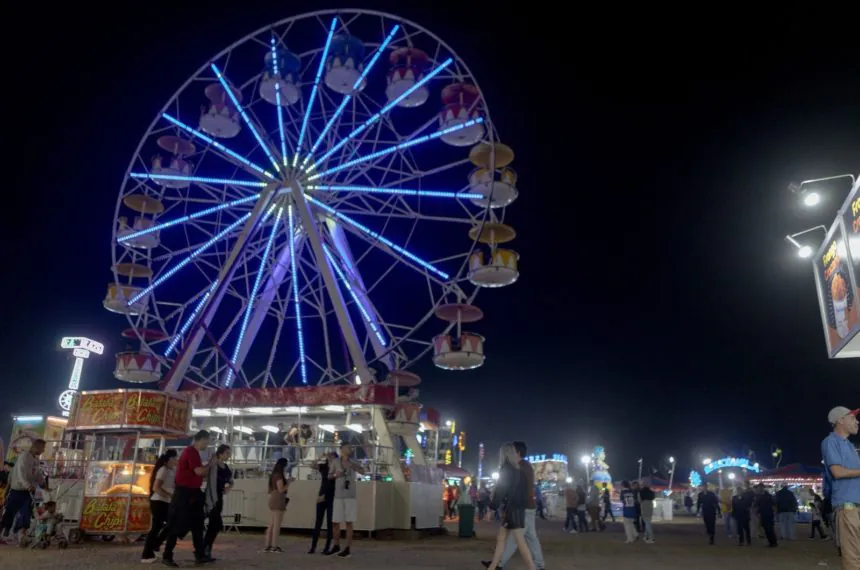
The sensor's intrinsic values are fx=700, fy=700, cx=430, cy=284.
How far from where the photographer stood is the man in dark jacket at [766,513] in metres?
15.5

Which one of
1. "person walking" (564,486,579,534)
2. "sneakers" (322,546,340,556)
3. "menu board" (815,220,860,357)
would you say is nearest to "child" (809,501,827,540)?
"person walking" (564,486,579,534)

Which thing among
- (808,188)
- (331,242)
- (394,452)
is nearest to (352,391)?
(394,452)

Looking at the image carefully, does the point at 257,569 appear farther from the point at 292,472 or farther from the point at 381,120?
the point at 381,120

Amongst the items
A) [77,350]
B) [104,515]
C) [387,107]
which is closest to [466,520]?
[104,515]

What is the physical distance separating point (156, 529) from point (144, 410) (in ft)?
12.2

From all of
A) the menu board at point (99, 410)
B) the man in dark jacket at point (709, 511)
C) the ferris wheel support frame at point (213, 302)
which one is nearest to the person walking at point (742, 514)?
the man in dark jacket at point (709, 511)

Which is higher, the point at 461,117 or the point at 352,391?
the point at 461,117

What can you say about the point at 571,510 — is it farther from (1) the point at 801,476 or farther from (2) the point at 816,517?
(1) the point at 801,476

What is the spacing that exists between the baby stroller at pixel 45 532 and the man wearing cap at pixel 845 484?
33.9 feet

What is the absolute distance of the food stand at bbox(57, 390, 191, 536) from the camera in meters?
11.5

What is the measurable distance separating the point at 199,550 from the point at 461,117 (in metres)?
13.0

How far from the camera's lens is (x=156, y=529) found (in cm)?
881

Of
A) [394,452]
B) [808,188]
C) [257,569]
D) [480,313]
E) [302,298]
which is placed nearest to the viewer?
[257,569]

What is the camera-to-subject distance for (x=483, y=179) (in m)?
17.9
